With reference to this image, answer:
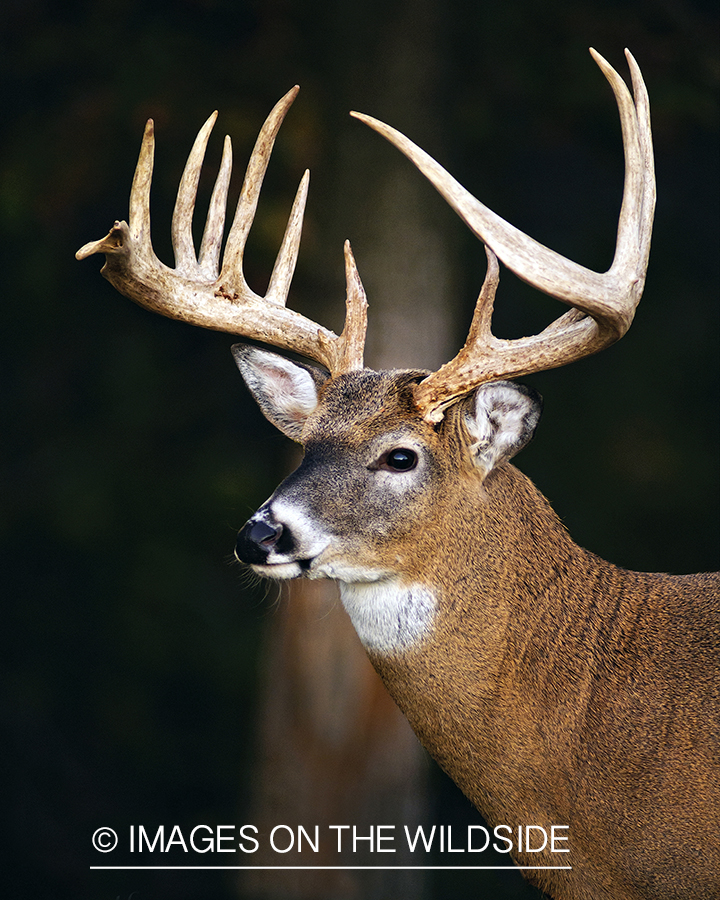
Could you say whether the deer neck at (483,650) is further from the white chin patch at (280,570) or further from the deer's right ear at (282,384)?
the deer's right ear at (282,384)

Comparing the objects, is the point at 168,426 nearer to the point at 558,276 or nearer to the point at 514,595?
the point at 514,595

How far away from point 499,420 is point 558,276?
0.52m

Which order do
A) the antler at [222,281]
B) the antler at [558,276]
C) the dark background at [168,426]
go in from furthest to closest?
the dark background at [168,426] < the antler at [222,281] < the antler at [558,276]

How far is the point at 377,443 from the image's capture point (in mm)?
3643

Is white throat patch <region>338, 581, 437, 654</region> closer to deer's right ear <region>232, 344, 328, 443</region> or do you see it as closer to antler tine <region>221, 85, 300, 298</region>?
deer's right ear <region>232, 344, 328, 443</region>

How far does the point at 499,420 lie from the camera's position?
144 inches

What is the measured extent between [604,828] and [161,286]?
7.42ft

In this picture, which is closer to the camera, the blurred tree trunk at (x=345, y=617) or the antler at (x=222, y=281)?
the antler at (x=222, y=281)

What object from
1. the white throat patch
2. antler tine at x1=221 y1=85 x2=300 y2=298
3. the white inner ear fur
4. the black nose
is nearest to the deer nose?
the black nose

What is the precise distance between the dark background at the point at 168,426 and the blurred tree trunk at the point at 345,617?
0.65 metres

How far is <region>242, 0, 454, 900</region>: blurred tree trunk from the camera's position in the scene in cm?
646

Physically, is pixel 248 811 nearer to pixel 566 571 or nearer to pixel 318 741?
pixel 318 741

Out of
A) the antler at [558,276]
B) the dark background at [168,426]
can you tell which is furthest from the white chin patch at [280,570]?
the dark background at [168,426]

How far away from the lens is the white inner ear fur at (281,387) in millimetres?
4090
